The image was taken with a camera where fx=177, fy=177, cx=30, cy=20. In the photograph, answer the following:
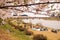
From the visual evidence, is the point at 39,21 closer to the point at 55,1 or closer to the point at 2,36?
the point at 55,1

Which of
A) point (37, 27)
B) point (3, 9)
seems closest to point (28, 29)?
point (37, 27)

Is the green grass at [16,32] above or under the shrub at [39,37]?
above

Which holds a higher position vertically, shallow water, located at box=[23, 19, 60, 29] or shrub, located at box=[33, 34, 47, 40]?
shallow water, located at box=[23, 19, 60, 29]

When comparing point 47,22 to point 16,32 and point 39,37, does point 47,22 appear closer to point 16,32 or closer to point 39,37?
Result: point 39,37

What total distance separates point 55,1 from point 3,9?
0.68m

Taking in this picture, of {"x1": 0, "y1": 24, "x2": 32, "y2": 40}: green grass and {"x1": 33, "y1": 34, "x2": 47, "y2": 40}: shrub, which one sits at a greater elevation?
{"x1": 0, "y1": 24, "x2": 32, "y2": 40}: green grass

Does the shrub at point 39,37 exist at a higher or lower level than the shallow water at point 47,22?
lower

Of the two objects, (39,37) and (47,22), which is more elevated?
(47,22)

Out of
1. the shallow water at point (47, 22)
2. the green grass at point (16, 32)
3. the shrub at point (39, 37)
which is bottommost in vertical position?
the shrub at point (39, 37)

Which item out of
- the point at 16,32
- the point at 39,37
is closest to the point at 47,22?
the point at 39,37

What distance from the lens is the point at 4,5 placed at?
234 cm

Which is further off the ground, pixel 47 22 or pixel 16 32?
pixel 47 22

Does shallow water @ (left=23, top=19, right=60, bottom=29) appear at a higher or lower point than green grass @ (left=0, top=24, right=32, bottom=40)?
higher

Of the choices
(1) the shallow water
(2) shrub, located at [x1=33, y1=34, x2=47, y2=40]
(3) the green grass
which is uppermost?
(1) the shallow water
